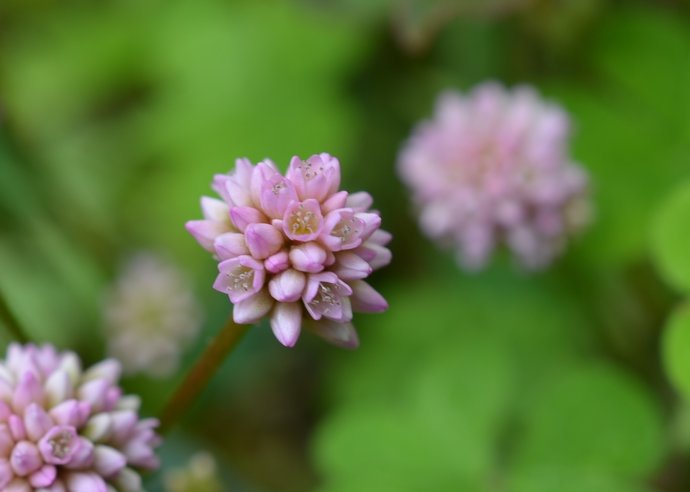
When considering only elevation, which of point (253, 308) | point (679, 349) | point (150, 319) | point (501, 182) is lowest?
point (150, 319)

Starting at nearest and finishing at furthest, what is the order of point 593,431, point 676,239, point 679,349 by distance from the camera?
point 679,349
point 676,239
point 593,431

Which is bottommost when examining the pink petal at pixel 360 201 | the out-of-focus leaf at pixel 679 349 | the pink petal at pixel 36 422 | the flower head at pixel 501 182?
the pink petal at pixel 36 422

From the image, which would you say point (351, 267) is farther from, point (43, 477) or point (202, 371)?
point (43, 477)

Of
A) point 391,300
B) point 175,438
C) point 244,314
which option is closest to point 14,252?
point 175,438

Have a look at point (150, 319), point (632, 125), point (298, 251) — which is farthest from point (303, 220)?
point (632, 125)

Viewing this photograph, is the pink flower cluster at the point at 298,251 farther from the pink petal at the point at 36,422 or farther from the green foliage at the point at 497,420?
the green foliage at the point at 497,420

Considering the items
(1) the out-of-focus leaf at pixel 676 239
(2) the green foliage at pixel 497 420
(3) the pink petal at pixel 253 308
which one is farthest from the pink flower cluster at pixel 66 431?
(1) the out-of-focus leaf at pixel 676 239

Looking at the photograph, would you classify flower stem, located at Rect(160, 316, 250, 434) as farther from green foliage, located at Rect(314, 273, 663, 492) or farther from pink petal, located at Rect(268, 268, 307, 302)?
green foliage, located at Rect(314, 273, 663, 492)
